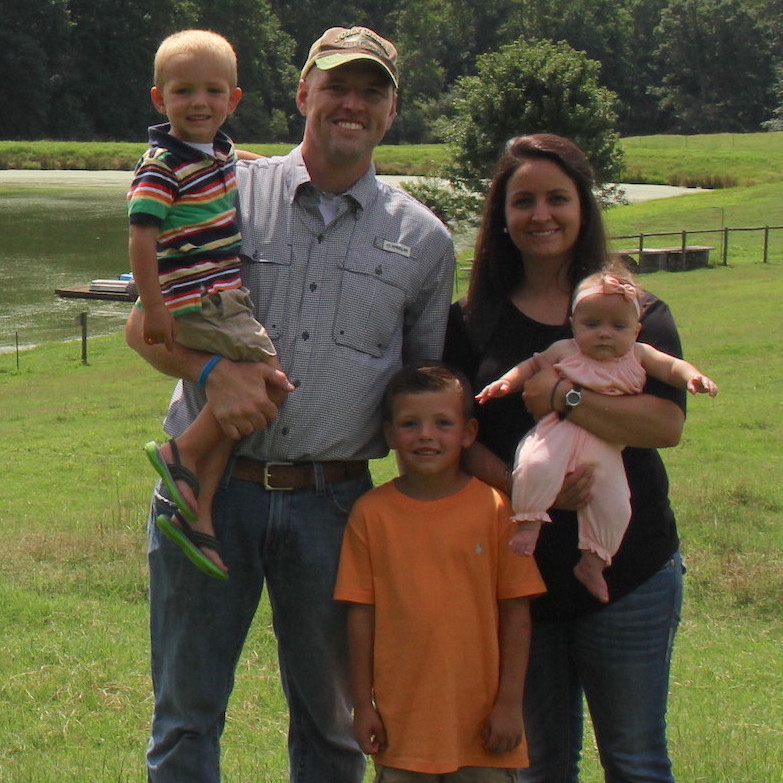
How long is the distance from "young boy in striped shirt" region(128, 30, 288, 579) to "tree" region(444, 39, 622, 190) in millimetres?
28412

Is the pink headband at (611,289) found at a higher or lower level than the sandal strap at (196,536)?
higher

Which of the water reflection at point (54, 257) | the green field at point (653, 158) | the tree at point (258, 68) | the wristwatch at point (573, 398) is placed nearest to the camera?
the wristwatch at point (573, 398)

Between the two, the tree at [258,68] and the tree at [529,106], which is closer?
the tree at [529,106]

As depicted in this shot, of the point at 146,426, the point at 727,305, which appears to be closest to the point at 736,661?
the point at 146,426

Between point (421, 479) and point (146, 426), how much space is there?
998 centimetres

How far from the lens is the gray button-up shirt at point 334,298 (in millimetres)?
3391

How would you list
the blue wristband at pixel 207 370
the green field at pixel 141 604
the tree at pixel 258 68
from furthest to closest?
the tree at pixel 258 68, the green field at pixel 141 604, the blue wristband at pixel 207 370

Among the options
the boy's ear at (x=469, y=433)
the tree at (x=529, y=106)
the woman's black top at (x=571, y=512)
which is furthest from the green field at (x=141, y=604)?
the tree at (x=529, y=106)

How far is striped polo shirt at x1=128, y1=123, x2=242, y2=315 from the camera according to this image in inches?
132

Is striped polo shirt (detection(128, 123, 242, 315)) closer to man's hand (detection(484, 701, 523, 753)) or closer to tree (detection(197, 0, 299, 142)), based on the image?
man's hand (detection(484, 701, 523, 753))

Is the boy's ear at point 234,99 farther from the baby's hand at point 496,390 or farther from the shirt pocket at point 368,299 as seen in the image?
the baby's hand at point 496,390

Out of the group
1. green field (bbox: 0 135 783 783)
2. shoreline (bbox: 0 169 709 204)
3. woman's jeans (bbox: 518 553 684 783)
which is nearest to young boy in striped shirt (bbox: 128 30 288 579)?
woman's jeans (bbox: 518 553 684 783)

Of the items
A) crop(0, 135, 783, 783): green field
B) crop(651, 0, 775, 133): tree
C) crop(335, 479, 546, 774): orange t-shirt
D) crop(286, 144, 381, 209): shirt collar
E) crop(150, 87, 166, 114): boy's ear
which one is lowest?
crop(0, 135, 783, 783): green field

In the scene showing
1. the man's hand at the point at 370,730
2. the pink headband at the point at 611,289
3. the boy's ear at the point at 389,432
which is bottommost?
the man's hand at the point at 370,730
